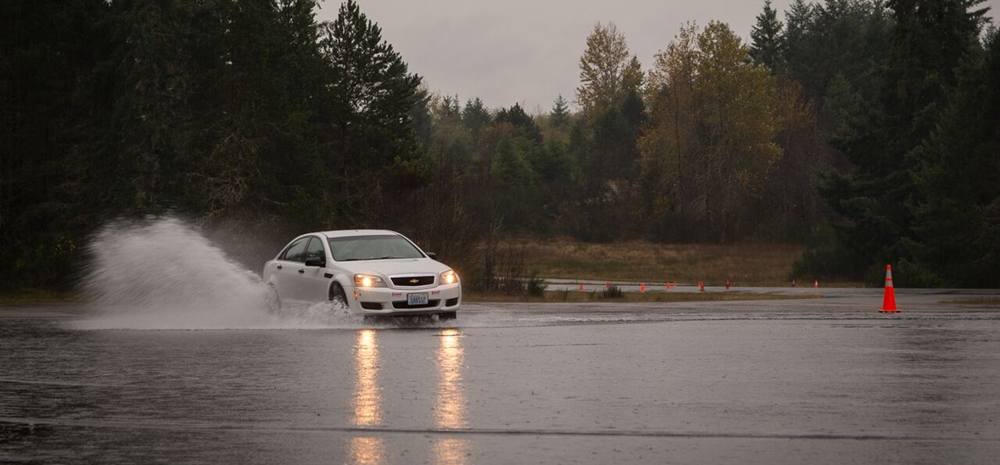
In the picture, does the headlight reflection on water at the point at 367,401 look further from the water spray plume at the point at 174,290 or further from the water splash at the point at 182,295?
the water spray plume at the point at 174,290

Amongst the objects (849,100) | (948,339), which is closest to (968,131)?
(948,339)

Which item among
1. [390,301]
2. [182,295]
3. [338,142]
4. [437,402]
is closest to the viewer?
[437,402]

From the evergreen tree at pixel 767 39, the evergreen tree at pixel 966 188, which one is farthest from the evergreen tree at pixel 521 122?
the evergreen tree at pixel 966 188

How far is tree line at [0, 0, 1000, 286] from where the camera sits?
39188 millimetres

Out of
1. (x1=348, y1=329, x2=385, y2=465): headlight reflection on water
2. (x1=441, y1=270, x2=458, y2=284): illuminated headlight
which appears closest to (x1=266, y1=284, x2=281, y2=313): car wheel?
(x1=441, y1=270, x2=458, y2=284): illuminated headlight

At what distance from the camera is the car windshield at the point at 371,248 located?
20516 mm

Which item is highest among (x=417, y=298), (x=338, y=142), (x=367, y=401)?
(x=338, y=142)

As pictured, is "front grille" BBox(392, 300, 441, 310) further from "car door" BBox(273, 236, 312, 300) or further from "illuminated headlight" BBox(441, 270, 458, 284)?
"car door" BBox(273, 236, 312, 300)

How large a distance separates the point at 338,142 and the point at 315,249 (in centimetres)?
3373

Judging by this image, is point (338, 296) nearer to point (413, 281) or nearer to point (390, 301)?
→ point (390, 301)

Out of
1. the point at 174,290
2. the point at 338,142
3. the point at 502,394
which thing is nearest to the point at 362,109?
the point at 338,142

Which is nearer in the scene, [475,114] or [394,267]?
[394,267]

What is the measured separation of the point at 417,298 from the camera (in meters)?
19.1

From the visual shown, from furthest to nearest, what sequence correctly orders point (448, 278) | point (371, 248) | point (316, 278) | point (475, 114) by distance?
1. point (475, 114)
2. point (371, 248)
3. point (316, 278)
4. point (448, 278)
